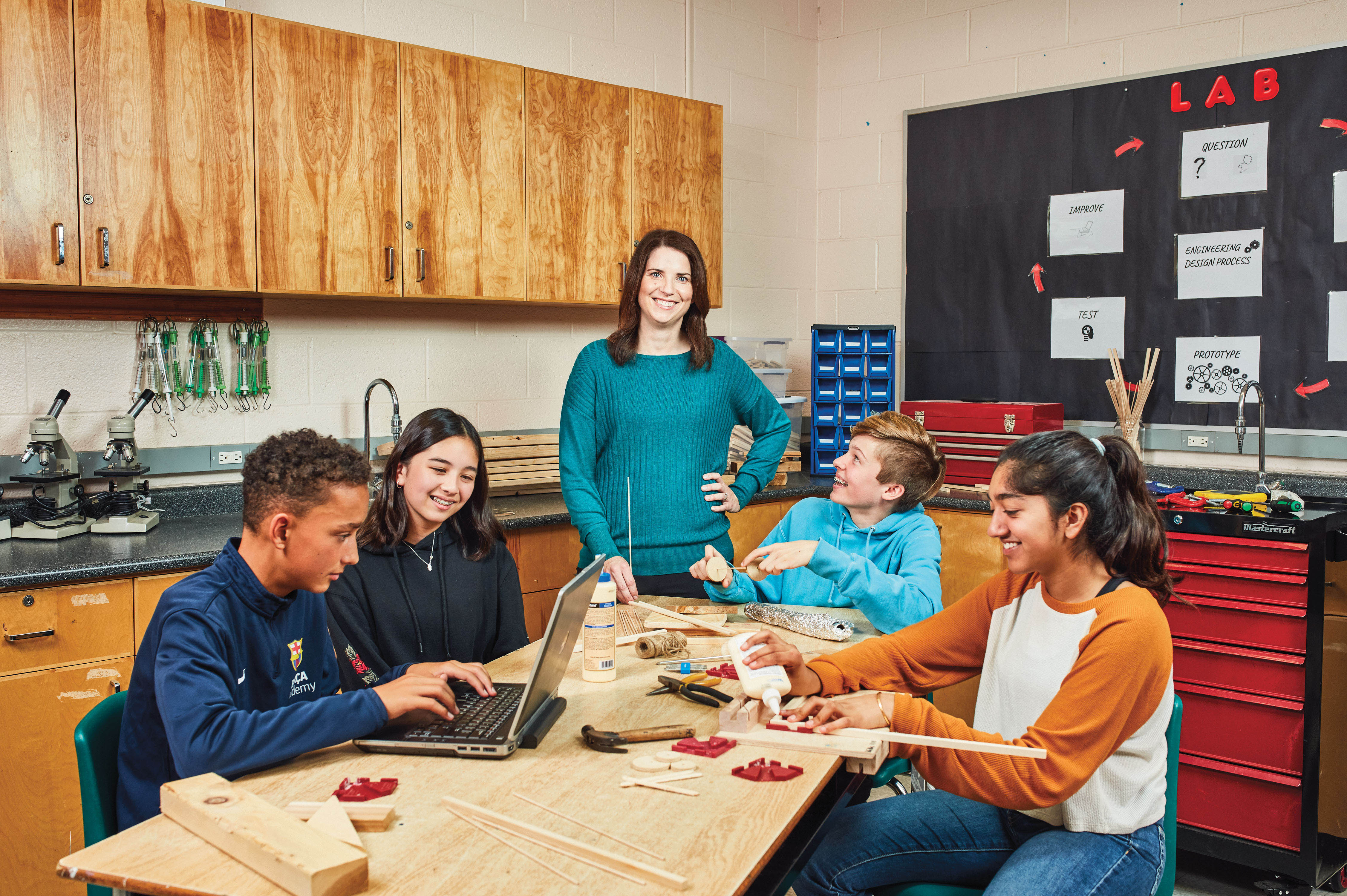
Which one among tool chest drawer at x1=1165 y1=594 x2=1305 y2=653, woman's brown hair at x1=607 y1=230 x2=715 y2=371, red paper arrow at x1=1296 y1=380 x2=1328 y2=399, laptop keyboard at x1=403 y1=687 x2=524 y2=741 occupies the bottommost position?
tool chest drawer at x1=1165 y1=594 x2=1305 y2=653

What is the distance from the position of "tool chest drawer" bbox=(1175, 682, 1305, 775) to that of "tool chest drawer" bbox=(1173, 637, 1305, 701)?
19 millimetres

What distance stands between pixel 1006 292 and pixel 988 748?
3169 millimetres

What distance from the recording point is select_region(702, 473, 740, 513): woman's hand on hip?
101 inches

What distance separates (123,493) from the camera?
113 inches

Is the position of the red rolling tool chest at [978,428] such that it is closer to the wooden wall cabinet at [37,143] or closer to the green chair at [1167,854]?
the green chair at [1167,854]

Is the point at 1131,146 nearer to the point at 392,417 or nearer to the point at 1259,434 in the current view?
the point at 1259,434

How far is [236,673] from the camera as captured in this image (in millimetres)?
1451

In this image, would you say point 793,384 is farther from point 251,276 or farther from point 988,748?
point 988,748

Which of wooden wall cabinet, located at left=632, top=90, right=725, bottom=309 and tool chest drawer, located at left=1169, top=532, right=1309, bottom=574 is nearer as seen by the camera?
tool chest drawer, located at left=1169, top=532, right=1309, bottom=574

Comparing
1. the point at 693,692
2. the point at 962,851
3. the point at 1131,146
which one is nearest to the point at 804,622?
the point at 693,692

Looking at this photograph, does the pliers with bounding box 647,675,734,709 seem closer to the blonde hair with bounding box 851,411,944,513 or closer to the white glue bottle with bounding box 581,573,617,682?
the white glue bottle with bounding box 581,573,617,682

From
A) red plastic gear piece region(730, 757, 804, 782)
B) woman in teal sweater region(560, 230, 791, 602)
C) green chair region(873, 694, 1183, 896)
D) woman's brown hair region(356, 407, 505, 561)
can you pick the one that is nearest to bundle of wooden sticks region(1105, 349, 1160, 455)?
woman in teal sweater region(560, 230, 791, 602)

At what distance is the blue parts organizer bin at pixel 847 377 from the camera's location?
404 cm

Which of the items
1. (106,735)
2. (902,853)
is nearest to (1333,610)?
(902,853)
